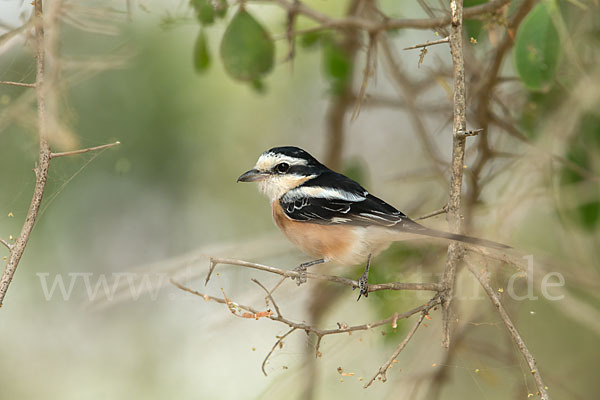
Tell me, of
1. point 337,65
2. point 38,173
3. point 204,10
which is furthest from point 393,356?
point 337,65

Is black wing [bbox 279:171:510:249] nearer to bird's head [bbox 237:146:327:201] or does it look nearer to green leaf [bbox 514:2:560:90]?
bird's head [bbox 237:146:327:201]

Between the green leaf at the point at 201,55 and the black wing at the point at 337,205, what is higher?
the green leaf at the point at 201,55

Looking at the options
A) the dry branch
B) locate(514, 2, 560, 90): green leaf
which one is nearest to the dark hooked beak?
locate(514, 2, 560, 90): green leaf

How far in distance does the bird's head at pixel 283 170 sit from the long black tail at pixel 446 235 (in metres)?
0.76

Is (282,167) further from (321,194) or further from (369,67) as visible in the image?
(369,67)

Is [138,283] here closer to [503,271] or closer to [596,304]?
[503,271]

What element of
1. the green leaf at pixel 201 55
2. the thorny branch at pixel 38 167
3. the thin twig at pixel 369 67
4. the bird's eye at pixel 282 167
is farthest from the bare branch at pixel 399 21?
the thorny branch at pixel 38 167

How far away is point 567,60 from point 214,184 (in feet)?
7.74

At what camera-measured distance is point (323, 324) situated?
3215 mm

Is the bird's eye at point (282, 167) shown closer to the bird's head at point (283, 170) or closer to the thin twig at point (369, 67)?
the bird's head at point (283, 170)

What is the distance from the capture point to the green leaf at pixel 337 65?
3.50 meters

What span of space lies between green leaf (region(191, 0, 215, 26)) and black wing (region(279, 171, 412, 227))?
0.84 meters

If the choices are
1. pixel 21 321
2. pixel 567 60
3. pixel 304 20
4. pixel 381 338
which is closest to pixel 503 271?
pixel 381 338

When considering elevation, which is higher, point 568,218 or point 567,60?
point 567,60
